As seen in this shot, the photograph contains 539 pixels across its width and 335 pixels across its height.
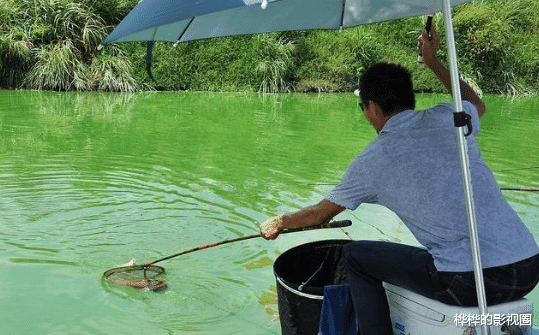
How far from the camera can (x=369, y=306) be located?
2.18 m

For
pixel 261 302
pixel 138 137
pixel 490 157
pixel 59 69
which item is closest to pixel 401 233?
pixel 261 302

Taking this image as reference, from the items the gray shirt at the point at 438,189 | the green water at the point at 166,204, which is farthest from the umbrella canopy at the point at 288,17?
the green water at the point at 166,204

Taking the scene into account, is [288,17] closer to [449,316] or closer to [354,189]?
[354,189]

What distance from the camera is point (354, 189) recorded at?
6.94 feet

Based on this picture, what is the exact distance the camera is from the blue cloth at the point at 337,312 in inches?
89.4

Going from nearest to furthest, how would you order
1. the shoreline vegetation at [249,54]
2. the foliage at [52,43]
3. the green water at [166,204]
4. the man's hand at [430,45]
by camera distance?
the man's hand at [430,45] → the green water at [166,204] → the foliage at [52,43] → the shoreline vegetation at [249,54]

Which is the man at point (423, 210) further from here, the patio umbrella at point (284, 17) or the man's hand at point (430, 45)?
the patio umbrella at point (284, 17)

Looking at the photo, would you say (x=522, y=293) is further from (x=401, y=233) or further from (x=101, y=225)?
(x=101, y=225)

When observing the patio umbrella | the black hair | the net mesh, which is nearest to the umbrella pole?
the black hair

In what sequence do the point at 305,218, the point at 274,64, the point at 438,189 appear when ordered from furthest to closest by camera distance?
the point at 274,64 → the point at 305,218 → the point at 438,189

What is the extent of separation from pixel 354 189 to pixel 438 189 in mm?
278

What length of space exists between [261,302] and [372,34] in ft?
52.0

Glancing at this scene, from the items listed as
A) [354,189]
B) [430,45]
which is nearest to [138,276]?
[354,189]

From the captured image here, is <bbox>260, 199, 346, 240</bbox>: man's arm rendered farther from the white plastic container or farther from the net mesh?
the net mesh
